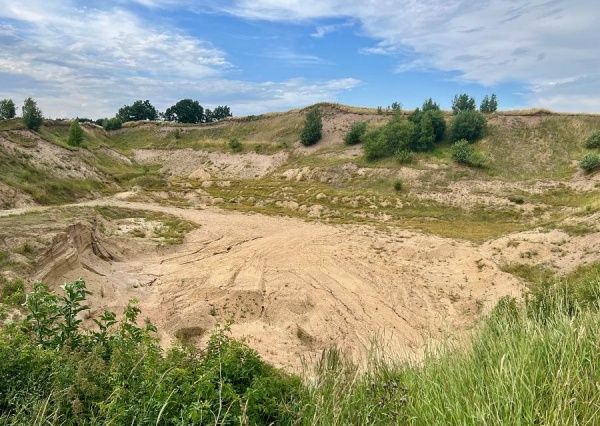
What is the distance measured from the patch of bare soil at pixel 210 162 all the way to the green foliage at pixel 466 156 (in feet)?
70.0

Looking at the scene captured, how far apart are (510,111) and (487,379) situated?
52.8 metres

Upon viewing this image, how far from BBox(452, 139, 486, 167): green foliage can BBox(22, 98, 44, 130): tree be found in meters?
43.6

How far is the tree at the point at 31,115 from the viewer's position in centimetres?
4103

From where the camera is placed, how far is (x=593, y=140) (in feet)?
127

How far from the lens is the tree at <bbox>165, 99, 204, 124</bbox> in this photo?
82.4 meters

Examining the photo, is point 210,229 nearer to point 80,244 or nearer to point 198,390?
point 80,244

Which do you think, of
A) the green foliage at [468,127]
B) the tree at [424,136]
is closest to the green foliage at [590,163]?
the green foliage at [468,127]

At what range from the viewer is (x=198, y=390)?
4543 mm

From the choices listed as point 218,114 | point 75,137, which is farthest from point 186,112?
point 75,137

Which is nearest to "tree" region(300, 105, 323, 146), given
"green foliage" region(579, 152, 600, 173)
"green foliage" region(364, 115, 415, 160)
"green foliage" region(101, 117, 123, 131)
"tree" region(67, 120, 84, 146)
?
"green foliage" region(364, 115, 415, 160)

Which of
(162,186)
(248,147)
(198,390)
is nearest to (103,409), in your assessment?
(198,390)

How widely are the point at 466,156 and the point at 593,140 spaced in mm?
12759

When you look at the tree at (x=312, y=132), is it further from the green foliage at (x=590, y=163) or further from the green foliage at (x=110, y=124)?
the green foliage at (x=110, y=124)

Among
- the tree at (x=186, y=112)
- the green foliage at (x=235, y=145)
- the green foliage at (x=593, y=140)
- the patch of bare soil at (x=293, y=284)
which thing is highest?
the tree at (x=186, y=112)
